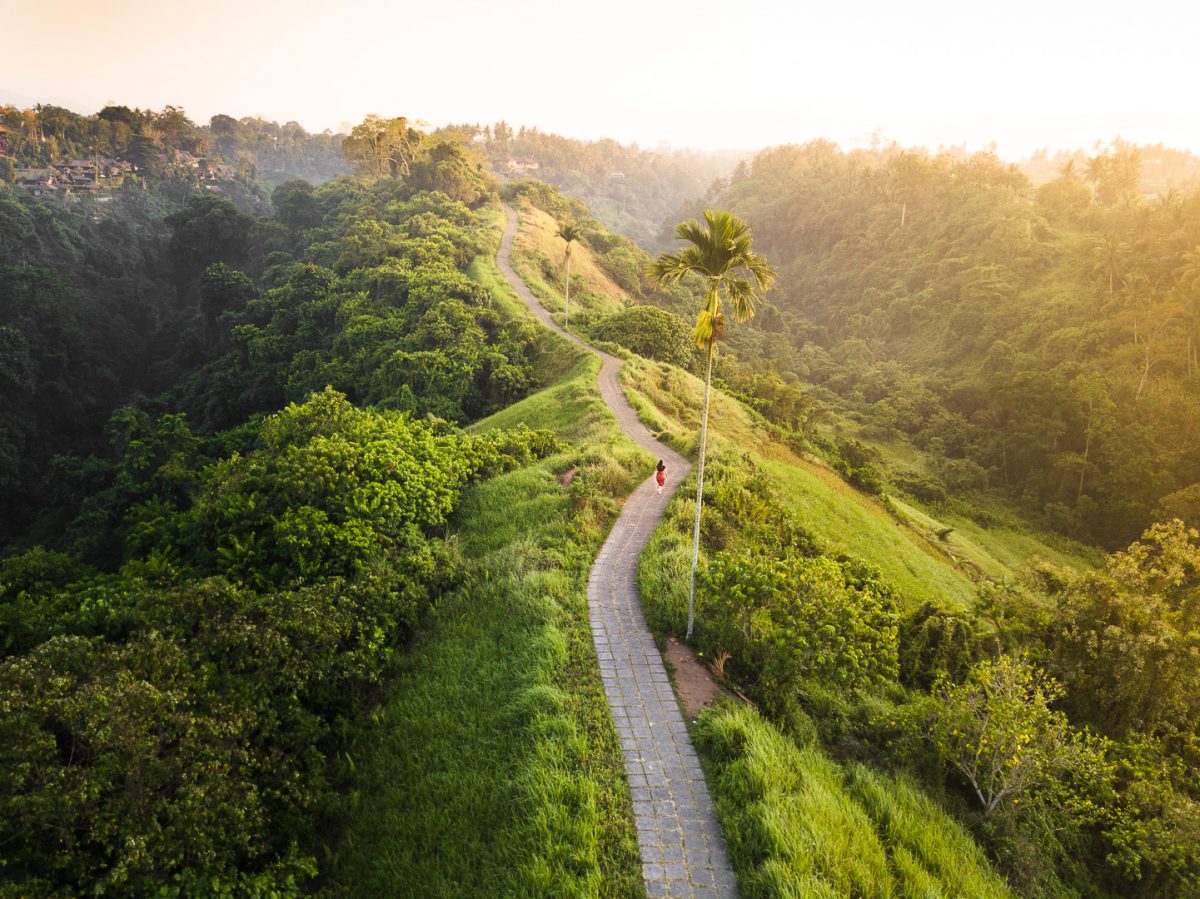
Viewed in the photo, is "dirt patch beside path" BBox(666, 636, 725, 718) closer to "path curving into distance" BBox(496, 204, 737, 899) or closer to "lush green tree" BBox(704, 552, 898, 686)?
"path curving into distance" BBox(496, 204, 737, 899)

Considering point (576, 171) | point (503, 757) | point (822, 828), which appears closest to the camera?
point (822, 828)

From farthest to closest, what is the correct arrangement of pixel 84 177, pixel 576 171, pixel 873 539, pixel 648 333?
pixel 576 171 → pixel 84 177 → pixel 648 333 → pixel 873 539

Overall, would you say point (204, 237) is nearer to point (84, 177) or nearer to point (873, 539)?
point (84, 177)

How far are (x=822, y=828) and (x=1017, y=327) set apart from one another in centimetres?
6590

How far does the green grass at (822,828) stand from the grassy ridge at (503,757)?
1560 millimetres

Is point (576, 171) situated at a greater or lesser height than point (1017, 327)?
greater

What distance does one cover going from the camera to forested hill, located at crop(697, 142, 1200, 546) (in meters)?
39.8

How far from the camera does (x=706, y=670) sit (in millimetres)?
11852

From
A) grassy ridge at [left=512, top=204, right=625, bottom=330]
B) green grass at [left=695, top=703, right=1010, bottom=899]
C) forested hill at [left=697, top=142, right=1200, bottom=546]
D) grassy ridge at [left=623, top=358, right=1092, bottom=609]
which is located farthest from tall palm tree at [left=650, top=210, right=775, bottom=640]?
forested hill at [left=697, top=142, right=1200, bottom=546]

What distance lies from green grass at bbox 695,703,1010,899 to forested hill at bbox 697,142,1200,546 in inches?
1423

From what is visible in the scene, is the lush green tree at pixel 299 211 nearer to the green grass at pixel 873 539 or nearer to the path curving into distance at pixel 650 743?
the green grass at pixel 873 539

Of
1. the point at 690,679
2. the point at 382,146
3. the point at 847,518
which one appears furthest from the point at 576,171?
the point at 690,679

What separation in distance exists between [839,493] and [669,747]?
21795 mm

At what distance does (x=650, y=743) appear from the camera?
9.83 meters
